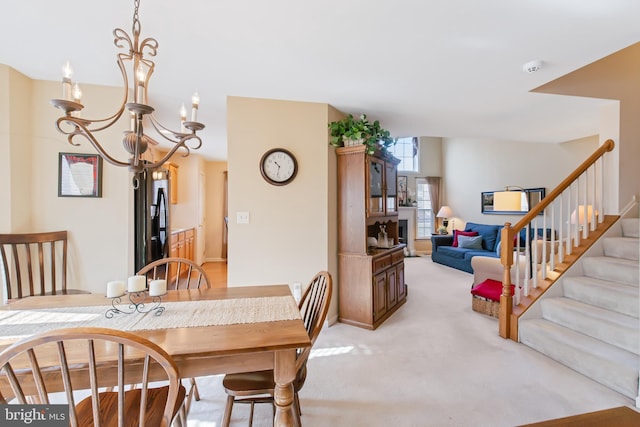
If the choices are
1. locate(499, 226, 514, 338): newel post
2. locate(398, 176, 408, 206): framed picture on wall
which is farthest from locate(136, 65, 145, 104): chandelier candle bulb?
locate(398, 176, 408, 206): framed picture on wall

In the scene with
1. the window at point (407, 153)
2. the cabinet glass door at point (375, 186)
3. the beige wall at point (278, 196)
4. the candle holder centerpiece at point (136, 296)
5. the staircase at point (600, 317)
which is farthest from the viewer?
the window at point (407, 153)

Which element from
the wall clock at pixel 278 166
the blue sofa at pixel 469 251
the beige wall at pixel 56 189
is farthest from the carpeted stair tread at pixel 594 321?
the beige wall at pixel 56 189

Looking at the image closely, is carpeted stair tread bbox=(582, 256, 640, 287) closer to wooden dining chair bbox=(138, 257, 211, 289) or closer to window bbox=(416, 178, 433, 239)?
wooden dining chair bbox=(138, 257, 211, 289)

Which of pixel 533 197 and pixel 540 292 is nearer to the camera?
pixel 540 292

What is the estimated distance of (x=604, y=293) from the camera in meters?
2.55

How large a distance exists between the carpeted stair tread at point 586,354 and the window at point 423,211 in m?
5.90

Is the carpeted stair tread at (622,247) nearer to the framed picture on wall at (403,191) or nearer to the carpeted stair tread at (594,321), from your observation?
the carpeted stair tread at (594,321)

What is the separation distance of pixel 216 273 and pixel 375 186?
3.80 metres

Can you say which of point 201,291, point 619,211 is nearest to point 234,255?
point 201,291

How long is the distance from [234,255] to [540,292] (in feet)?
10.3

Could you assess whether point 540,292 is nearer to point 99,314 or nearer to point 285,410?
point 285,410

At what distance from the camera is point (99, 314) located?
148 cm

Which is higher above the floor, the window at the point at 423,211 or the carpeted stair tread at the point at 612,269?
the window at the point at 423,211

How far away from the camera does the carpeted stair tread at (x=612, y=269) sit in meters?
2.55
